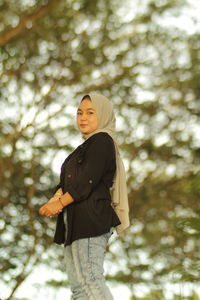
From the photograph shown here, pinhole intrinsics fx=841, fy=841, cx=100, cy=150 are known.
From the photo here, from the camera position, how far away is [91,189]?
409 cm

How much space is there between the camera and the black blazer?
408cm

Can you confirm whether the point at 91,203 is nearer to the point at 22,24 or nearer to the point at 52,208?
the point at 52,208

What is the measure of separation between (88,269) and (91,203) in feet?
1.06

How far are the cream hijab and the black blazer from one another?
0.16 ft

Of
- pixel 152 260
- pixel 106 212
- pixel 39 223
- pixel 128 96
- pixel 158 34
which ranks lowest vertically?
pixel 152 260

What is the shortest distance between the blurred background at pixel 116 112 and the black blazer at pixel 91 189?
8216 mm

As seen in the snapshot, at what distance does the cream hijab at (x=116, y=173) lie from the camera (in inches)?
166

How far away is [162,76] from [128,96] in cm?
90

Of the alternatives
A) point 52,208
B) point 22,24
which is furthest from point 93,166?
point 22,24

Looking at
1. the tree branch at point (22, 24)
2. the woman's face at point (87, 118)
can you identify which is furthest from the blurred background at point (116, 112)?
the woman's face at point (87, 118)

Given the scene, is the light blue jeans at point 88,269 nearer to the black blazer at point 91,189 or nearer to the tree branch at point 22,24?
the black blazer at point 91,189

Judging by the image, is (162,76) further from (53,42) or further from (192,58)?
(53,42)

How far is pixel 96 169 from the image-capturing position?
13.5ft

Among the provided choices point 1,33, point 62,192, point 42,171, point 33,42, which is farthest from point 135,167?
point 62,192
